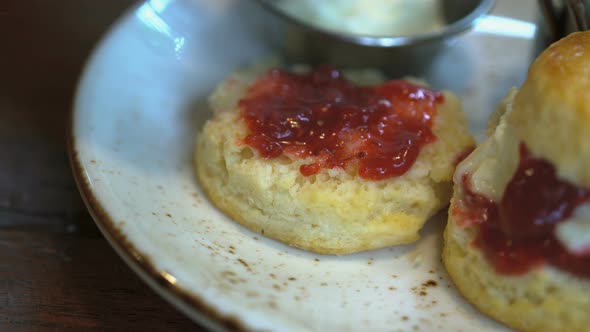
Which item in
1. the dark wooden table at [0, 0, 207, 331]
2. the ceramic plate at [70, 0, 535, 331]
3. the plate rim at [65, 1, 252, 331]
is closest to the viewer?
the plate rim at [65, 1, 252, 331]

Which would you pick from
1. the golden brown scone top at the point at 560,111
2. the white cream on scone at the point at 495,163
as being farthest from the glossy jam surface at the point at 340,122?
the golden brown scone top at the point at 560,111

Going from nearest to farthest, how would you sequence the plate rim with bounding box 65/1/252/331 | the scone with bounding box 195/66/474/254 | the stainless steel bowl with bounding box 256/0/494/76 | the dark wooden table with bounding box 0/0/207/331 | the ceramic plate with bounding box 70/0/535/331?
the plate rim with bounding box 65/1/252/331 < the ceramic plate with bounding box 70/0/535/331 < the dark wooden table with bounding box 0/0/207/331 < the scone with bounding box 195/66/474/254 < the stainless steel bowl with bounding box 256/0/494/76

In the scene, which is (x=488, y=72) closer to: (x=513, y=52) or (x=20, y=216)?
(x=513, y=52)

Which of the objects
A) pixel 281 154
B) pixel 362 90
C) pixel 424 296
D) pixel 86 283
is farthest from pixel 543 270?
pixel 86 283

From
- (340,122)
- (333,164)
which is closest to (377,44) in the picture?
(340,122)

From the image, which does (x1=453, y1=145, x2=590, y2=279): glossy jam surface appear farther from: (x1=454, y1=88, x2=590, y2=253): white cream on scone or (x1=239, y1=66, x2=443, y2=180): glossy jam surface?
(x1=239, y1=66, x2=443, y2=180): glossy jam surface

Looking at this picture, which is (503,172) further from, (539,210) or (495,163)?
(539,210)

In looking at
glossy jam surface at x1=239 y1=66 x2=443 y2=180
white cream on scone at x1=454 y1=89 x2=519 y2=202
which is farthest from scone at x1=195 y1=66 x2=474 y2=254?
white cream on scone at x1=454 y1=89 x2=519 y2=202
